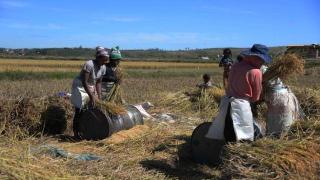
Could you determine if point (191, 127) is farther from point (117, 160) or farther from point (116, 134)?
point (117, 160)

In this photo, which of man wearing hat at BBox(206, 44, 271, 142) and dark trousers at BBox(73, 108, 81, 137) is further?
dark trousers at BBox(73, 108, 81, 137)

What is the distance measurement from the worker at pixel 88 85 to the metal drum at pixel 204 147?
222cm

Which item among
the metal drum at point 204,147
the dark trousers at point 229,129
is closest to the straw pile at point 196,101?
the metal drum at point 204,147

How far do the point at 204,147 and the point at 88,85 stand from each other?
2.55 meters

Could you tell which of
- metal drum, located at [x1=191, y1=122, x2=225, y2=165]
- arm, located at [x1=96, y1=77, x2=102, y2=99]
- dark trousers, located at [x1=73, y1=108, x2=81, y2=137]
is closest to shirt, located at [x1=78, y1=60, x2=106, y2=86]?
arm, located at [x1=96, y1=77, x2=102, y2=99]

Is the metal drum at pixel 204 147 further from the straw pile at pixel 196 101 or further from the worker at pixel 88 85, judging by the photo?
the straw pile at pixel 196 101

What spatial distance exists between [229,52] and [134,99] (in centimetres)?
568

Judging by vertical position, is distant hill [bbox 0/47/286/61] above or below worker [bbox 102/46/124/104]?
below

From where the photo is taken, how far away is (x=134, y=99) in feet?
54.4

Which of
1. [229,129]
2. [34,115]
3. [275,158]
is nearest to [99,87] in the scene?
[34,115]

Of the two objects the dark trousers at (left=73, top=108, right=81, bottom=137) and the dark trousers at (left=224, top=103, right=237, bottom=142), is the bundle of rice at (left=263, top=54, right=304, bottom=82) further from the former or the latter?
the dark trousers at (left=73, top=108, right=81, bottom=137)

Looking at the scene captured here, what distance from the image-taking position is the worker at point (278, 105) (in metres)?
6.48

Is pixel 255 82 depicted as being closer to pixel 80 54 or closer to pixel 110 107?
pixel 110 107

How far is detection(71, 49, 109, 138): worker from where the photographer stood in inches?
344
